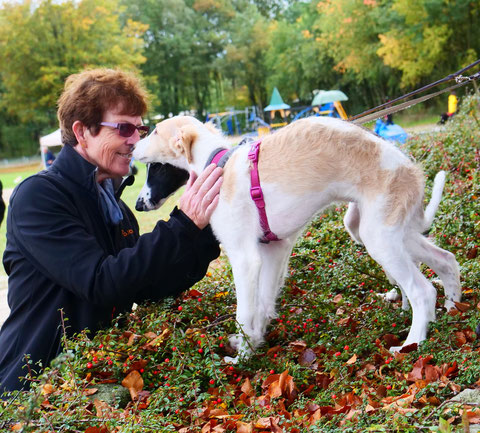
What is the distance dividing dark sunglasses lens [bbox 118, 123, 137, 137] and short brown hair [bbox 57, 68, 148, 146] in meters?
0.09

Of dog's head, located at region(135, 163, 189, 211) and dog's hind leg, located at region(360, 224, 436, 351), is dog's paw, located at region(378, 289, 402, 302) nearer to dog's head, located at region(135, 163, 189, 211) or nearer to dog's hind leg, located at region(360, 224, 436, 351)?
dog's hind leg, located at region(360, 224, 436, 351)

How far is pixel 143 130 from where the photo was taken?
367cm

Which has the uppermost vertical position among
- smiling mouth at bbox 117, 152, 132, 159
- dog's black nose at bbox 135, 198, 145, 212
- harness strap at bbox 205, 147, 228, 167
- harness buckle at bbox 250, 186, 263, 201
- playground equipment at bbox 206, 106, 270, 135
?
smiling mouth at bbox 117, 152, 132, 159

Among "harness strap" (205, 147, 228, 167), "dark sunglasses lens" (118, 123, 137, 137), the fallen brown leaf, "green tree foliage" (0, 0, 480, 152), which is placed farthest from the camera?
"green tree foliage" (0, 0, 480, 152)

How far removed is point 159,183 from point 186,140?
1.36 ft

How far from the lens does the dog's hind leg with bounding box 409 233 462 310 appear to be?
326cm

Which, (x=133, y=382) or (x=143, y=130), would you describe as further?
(x=143, y=130)

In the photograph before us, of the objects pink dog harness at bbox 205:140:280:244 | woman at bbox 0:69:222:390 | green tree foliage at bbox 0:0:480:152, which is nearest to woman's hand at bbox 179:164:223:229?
woman at bbox 0:69:222:390

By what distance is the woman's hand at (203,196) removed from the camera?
312 cm

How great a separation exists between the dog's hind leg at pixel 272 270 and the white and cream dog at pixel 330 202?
2cm

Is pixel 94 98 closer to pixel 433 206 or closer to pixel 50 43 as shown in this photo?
pixel 433 206

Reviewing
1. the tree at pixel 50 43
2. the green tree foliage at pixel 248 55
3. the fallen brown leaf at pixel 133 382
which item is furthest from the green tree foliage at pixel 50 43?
the fallen brown leaf at pixel 133 382

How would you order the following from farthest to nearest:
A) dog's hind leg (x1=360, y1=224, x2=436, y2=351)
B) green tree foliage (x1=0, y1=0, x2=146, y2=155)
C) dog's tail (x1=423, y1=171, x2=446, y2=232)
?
green tree foliage (x1=0, y1=0, x2=146, y2=155) → dog's tail (x1=423, y1=171, x2=446, y2=232) → dog's hind leg (x1=360, y1=224, x2=436, y2=351)

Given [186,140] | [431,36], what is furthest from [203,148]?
[431,36]
